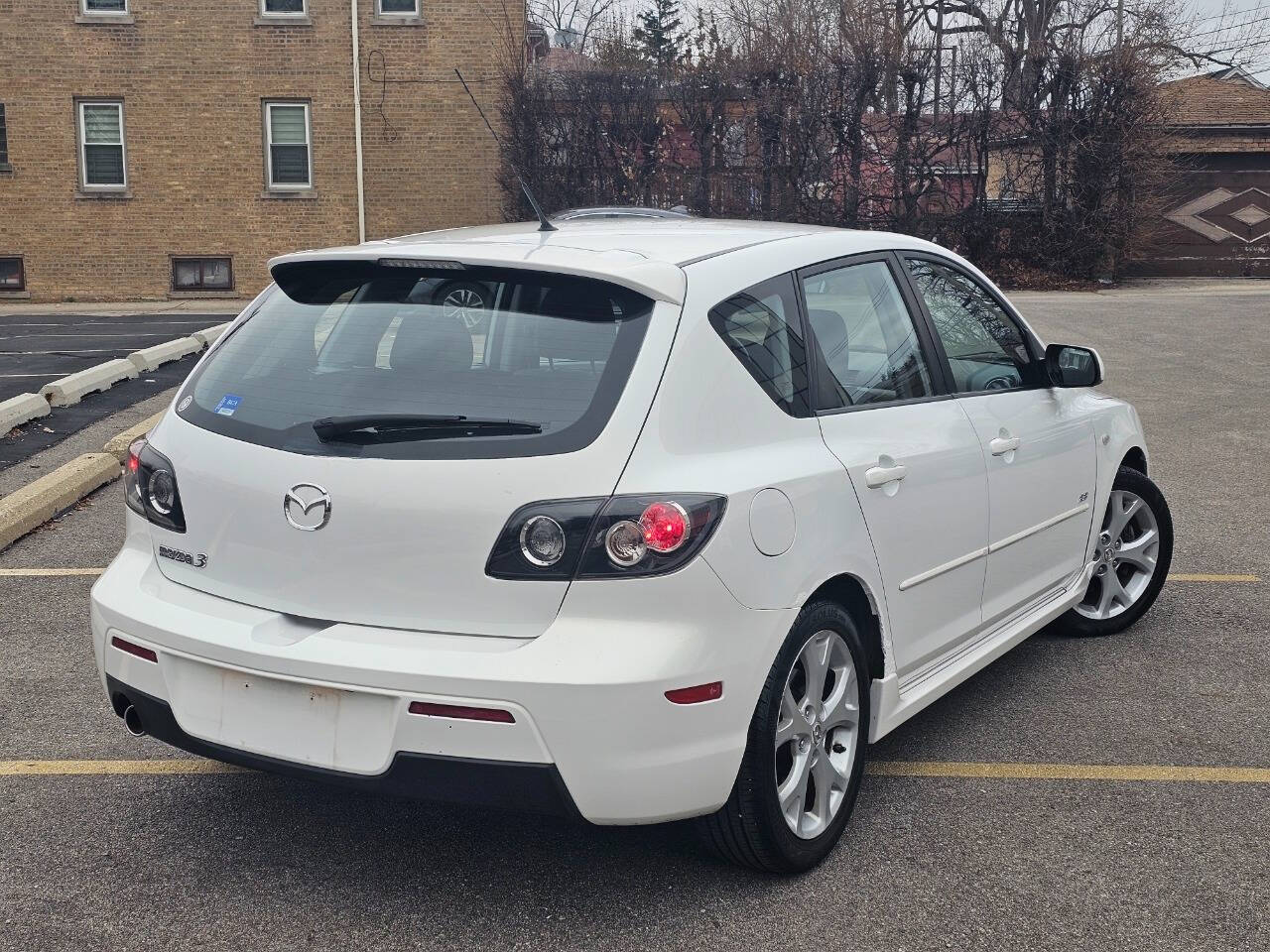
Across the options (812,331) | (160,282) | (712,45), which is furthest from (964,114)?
(812,331)

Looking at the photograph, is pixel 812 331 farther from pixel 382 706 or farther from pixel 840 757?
pixel 382 706

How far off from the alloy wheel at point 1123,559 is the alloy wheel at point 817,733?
2243mm

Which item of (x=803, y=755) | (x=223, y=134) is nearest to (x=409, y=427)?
(x=803, y=755)

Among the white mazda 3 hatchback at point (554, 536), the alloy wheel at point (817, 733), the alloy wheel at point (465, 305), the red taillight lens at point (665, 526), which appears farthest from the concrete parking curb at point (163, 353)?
the red taillight lens at point (665, 526)

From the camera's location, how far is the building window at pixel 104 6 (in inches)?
1021

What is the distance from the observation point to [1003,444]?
440 centimetres

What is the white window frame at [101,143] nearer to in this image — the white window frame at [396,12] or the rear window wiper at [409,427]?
the white window frame at [396,12]

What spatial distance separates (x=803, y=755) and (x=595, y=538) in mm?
885

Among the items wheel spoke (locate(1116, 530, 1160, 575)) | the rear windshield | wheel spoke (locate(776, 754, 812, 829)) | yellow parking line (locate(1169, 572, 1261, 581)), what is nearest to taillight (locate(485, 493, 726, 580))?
the rear windshield

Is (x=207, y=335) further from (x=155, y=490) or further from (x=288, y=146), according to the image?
(x=155, y=490)

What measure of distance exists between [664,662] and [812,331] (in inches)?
46.1

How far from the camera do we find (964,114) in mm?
25594

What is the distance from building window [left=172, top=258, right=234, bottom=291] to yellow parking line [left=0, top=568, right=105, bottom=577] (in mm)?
21246

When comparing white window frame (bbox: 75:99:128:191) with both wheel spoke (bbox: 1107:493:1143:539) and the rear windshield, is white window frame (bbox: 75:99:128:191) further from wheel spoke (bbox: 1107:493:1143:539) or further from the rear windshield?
the rear windshield
